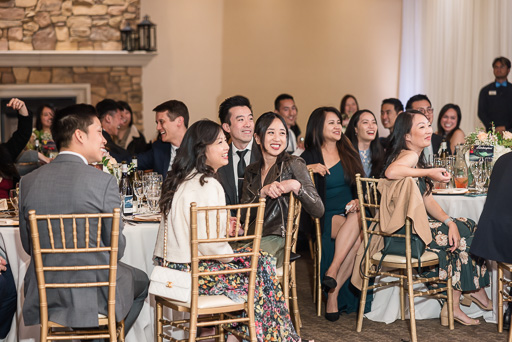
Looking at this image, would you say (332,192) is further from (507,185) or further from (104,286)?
(104,286)

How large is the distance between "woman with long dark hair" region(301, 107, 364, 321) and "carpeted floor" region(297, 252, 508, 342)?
0.17 m

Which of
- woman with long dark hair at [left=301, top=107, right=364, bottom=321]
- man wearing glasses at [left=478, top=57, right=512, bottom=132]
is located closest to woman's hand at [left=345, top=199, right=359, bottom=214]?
woman with long dark hair at [left=301, top=107, right=364, bottom=321]

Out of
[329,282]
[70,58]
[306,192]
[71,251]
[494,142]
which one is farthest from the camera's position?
[70,58]

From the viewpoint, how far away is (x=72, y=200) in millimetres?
2861

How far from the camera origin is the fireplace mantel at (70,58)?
8953mm

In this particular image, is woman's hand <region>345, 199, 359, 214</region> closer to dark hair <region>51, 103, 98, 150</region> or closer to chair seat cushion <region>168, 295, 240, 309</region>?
chair seat cushion <region>168, 295, 240, 309</region>

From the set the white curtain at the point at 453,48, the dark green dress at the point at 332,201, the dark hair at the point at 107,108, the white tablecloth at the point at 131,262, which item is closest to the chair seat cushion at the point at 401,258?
the dark green dress at the point at 332,201

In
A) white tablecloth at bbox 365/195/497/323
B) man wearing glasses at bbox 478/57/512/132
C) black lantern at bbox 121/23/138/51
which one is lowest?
white tablecloth at bbox 365/195/497/323

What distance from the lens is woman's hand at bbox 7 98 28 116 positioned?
4754 millimetres

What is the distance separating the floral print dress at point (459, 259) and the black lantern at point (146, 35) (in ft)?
19.2

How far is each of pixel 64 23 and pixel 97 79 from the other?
2.88 ft

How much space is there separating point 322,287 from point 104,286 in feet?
7.09

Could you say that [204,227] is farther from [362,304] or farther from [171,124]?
[171,124]

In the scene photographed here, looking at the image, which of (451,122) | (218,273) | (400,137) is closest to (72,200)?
(218,273)
